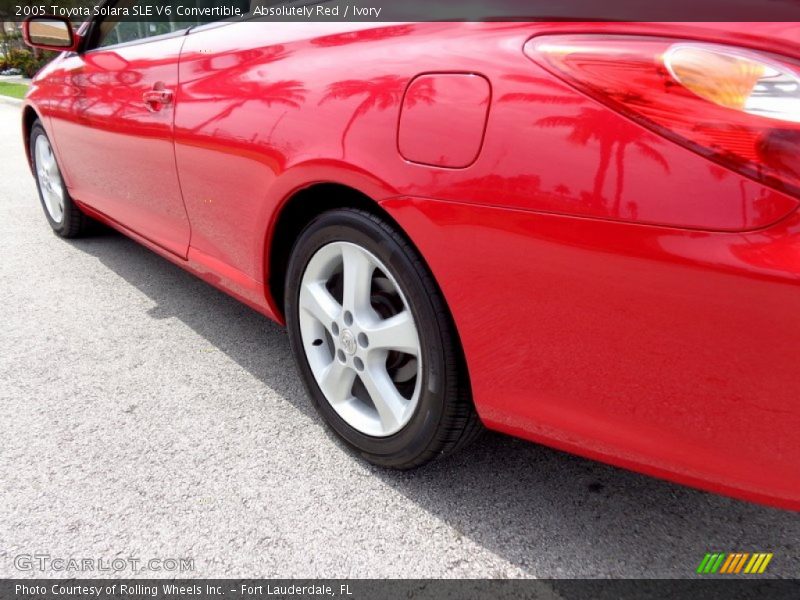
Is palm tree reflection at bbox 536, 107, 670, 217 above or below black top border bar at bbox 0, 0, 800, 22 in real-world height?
below

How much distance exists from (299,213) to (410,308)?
57cm

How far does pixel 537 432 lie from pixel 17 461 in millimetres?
1600

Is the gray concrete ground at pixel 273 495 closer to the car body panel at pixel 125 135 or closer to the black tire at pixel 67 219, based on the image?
the car body panel at pixel 125 135

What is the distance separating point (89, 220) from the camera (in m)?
4.11

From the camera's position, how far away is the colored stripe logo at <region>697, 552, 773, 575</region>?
1.59 metres

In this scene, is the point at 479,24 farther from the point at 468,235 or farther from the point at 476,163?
the point at 468,235

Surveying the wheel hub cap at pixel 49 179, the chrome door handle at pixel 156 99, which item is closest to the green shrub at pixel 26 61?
the wheel hub cap at pixel 49 179

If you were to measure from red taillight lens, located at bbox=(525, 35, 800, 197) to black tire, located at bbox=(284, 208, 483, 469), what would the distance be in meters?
0.60

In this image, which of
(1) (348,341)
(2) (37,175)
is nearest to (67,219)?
(2) (37,175)

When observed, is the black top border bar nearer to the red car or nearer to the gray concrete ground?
the red car

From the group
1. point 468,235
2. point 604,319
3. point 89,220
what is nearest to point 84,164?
point 89,220

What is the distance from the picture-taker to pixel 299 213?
2.01 metres

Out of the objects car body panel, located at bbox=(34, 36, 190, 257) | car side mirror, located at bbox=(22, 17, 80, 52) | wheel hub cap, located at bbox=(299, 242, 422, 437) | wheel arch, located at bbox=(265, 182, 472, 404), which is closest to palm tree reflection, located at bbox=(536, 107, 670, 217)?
wheel arch, located at bbox=(265, 182, 472, 404)

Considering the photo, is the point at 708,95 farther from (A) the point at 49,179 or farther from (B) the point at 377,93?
(A) the point at 49,179
